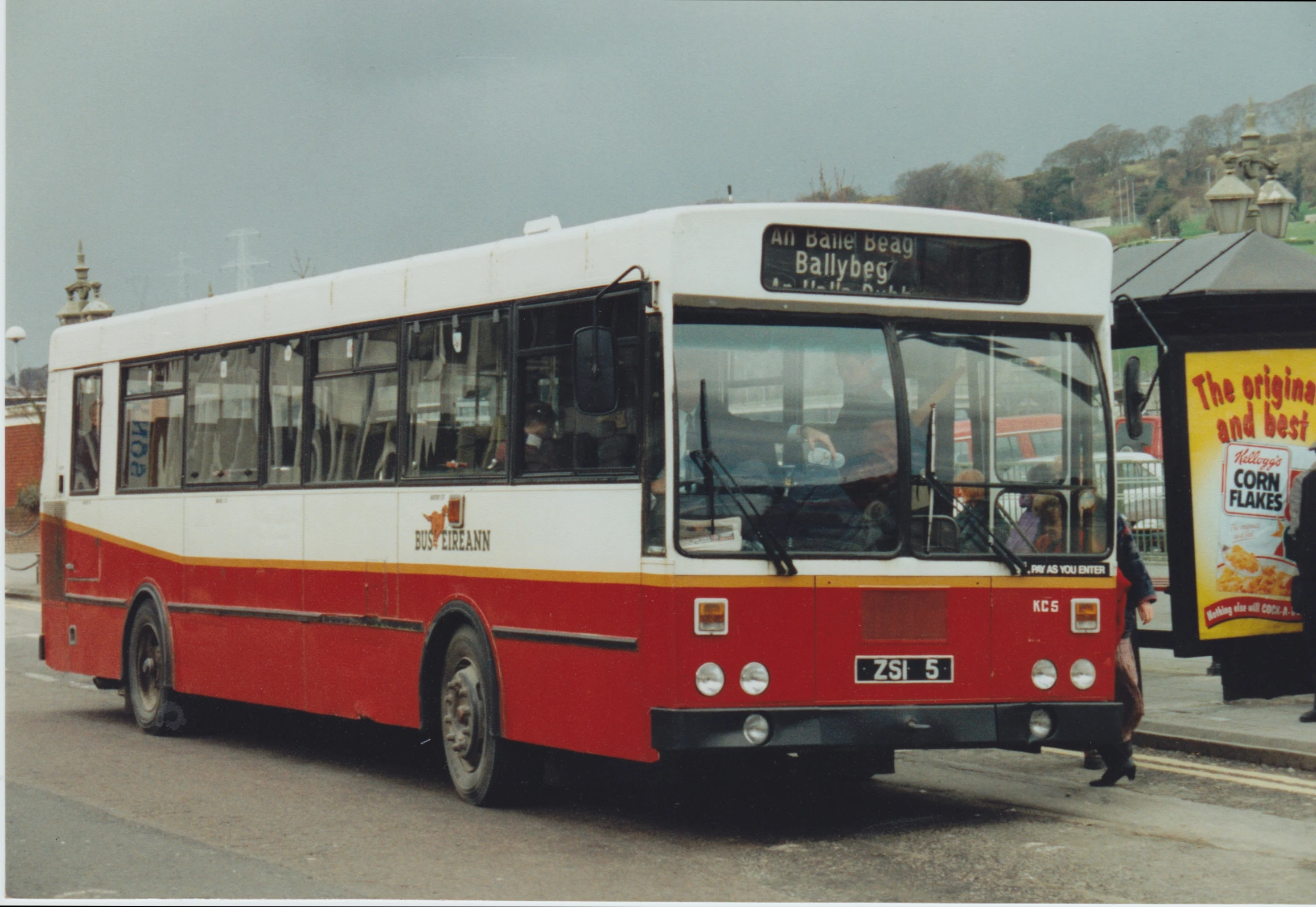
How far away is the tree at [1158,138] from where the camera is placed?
34.0 feet

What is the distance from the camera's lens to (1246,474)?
38.3ft

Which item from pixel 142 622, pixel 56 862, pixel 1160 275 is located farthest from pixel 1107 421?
pixel 142 622

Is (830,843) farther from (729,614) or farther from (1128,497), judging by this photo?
(1128,497)

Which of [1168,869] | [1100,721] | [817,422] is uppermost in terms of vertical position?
[817,422]

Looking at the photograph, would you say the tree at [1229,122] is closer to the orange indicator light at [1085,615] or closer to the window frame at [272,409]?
the orange indicator light at [1085,615]

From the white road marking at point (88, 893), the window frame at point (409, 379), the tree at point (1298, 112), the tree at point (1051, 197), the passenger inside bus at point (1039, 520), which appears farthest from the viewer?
the tree at point (1051, 197)

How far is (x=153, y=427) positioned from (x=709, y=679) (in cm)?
659

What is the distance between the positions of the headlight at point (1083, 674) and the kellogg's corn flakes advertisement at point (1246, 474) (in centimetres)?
360

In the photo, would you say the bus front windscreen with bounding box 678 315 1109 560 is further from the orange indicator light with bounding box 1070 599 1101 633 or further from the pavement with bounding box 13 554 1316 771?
the pavement with bounding box 13 554 1316 771

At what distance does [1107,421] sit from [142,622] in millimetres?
7427

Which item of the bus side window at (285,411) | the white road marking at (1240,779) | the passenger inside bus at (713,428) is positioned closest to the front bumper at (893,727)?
the passenger inside bus at (713,428)

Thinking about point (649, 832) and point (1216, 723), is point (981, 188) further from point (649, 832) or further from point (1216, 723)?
point (649, 832)

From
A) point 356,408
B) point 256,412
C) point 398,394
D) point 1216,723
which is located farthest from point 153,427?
point 1216,723

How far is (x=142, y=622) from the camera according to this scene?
41.8ft
